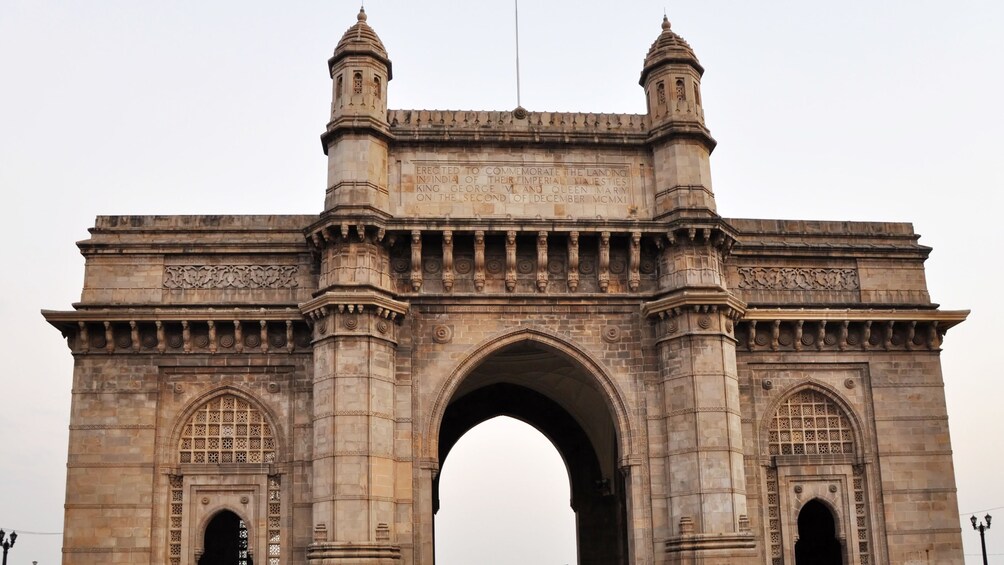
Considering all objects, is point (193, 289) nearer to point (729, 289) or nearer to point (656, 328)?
point (656, 328)

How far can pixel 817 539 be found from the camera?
2756 centimetres

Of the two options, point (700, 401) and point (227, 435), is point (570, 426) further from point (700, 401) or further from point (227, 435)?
point (227, 435)

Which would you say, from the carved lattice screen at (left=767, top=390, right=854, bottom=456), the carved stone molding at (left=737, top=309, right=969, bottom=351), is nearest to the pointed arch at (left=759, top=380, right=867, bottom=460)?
the carved lattice screen at (left=767, top=390, right=854, bottom=456)

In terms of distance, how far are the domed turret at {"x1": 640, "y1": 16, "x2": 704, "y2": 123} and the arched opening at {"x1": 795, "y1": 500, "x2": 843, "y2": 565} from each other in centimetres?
1031

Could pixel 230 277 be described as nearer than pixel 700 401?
No

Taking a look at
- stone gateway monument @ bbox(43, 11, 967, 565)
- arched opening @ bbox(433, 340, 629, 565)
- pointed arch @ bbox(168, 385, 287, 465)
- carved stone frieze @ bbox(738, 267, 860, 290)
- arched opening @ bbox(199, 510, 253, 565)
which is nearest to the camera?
stone gateway monument @ bbox(43, 11, 967, 565)

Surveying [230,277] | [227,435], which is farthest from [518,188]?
[227,435]

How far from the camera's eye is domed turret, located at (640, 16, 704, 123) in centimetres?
2516

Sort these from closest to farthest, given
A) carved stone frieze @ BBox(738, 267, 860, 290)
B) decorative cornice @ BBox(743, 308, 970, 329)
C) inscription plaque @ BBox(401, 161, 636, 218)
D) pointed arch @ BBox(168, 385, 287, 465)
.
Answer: pointed arch @ BBox(168, 385, 287, 465), inscription plaque @ BBox(401, 161, 636, 218), decorative cornice @ BBox(743, 308, 970, 329), carved stone frieze @ BBox(738, 267, 860, 290)

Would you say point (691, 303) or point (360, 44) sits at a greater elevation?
point (360, 44)

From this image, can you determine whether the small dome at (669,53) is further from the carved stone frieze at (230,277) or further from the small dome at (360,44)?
the carved stone frieze at (230,277)

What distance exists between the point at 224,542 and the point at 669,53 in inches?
632

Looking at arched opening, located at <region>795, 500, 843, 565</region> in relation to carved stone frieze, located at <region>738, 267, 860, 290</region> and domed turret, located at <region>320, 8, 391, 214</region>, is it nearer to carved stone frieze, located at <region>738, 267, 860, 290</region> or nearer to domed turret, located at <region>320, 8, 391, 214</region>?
carved stone frieze, located at <region>738, 267, 860, 290</region>

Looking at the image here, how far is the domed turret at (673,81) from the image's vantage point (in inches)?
990
